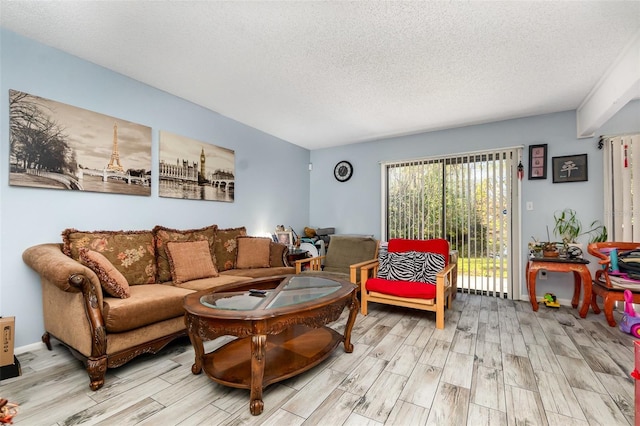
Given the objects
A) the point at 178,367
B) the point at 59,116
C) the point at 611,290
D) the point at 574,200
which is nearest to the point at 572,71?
the point at 574,200

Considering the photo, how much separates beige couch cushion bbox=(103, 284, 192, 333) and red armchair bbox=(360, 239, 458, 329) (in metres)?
1.93

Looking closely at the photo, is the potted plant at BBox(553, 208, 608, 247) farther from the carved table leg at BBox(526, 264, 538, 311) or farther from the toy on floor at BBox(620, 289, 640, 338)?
the toy on floor at BBox(620, 289, 640, 338)

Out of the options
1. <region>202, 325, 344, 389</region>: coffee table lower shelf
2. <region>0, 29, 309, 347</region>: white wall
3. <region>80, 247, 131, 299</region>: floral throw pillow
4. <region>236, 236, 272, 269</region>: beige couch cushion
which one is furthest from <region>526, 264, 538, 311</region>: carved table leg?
<region>80, 247, 131, 299</region>: floral throw pillow

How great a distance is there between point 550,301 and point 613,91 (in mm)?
2402

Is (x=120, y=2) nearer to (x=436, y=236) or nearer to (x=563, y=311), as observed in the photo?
(x=436, y=236)

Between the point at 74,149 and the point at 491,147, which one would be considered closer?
the point at 74,149

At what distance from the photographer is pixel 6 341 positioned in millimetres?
1941

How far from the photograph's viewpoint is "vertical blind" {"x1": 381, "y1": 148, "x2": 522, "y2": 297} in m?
4.02

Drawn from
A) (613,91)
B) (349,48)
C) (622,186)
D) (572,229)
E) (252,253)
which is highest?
(349,48)

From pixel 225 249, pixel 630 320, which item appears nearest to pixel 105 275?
pixel 225 249

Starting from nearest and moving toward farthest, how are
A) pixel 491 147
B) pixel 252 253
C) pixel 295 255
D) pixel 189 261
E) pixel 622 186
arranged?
pixel 189 261, pixel 622 186, pixel 252 253, pixel 491 147, pixel 295 255

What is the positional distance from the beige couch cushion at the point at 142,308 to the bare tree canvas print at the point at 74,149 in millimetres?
1109

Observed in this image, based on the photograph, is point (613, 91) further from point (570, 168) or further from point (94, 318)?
point (94, 318)

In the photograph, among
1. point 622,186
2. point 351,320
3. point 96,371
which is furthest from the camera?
point 622,186
